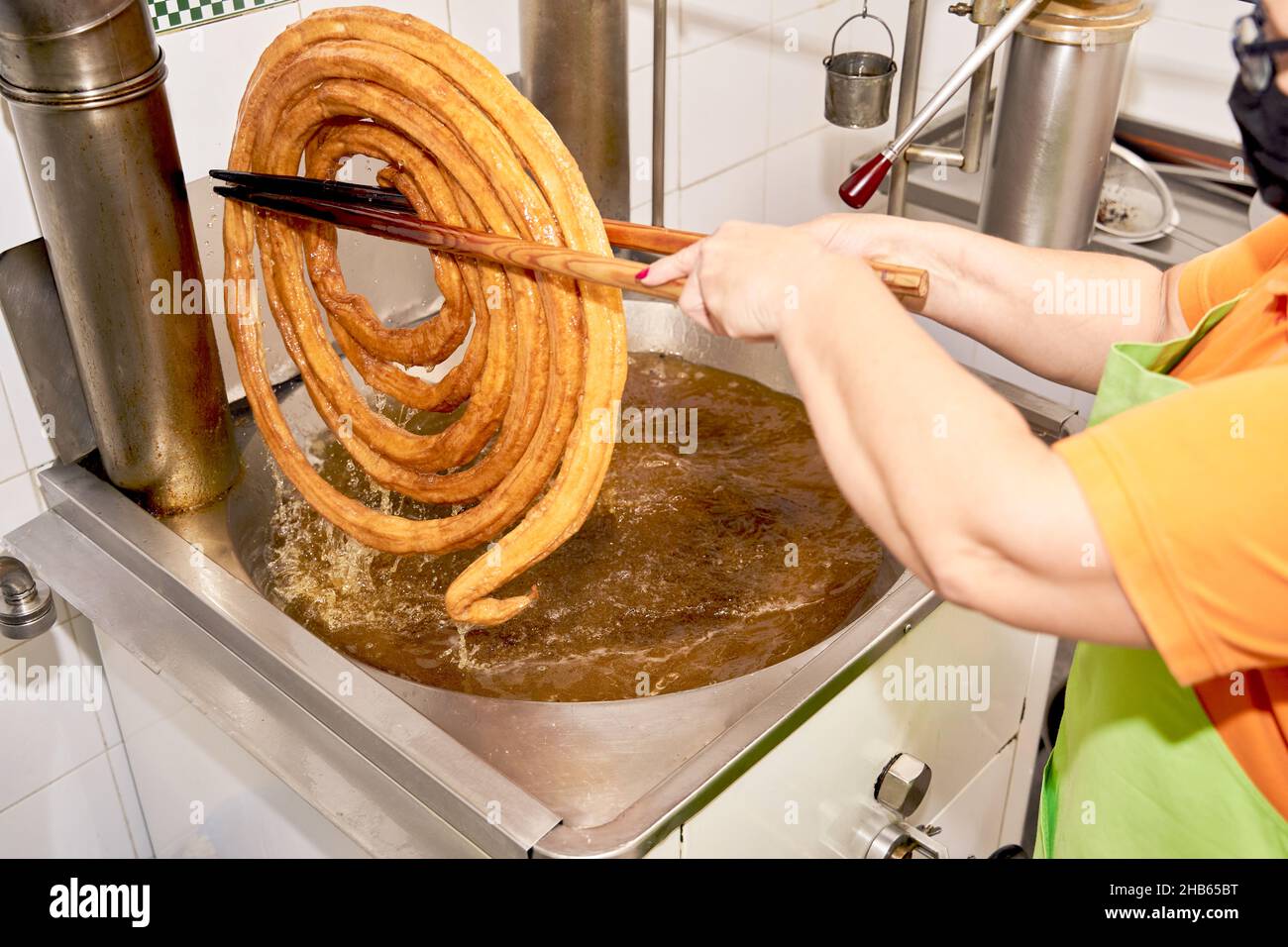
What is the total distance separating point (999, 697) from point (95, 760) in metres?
1.28

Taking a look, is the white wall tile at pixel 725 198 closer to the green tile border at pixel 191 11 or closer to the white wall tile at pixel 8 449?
the green tile border at pixel 191 11

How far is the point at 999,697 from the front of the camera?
63.7 inches

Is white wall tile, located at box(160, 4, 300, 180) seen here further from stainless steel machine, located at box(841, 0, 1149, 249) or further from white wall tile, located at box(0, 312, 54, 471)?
stainless steel machine, located at box(841, 0, 1149, 249)

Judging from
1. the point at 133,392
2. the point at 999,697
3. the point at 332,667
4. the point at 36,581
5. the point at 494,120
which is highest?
the point at 494,120

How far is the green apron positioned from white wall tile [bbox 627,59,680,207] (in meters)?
1.24

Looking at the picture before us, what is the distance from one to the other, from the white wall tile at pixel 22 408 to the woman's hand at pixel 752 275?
34.2 inches

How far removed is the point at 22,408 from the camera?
1.51m

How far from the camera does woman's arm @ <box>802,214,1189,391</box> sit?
121 centimetres

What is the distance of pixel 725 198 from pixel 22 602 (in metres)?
1.53

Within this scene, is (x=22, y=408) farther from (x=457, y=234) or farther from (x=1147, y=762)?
(x=1147, y=762)

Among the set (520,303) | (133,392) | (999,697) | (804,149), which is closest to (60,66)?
(133,392)

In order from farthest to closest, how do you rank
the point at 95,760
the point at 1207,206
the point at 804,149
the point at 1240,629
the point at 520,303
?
the point at 804,149
the point at 1207,206
the point at 95,760
the point at 520,303
the point at 1240,629
